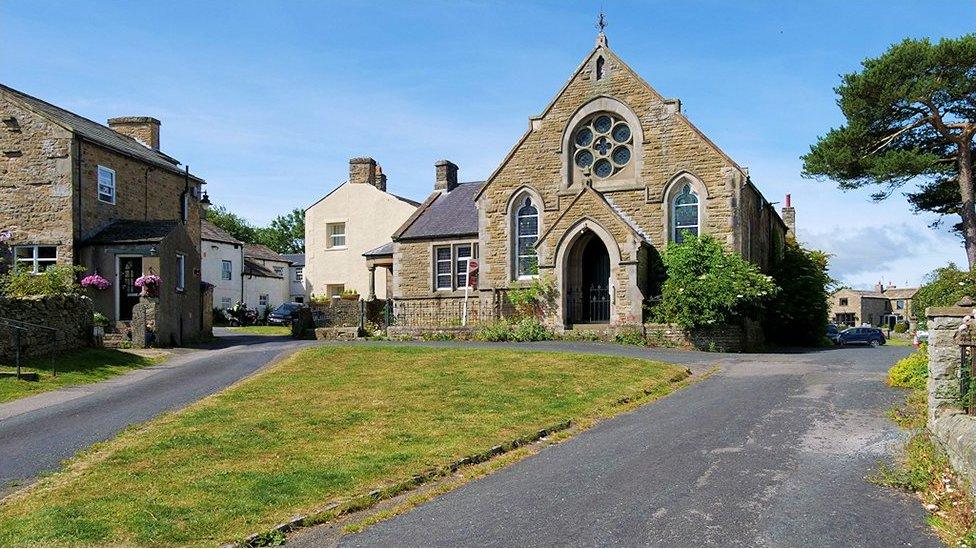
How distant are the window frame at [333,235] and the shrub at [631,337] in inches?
1166

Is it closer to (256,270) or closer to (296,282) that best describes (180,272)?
(256,270)

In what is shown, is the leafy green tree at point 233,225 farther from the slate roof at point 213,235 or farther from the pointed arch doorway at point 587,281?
the pointed arch doorway at point 587,281

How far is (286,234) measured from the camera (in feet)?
312

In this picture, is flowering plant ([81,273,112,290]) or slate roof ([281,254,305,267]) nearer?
flowering plant ([81,273,112,290])

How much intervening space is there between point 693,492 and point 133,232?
80.5ft

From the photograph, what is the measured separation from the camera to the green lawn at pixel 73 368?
1702 centimetres

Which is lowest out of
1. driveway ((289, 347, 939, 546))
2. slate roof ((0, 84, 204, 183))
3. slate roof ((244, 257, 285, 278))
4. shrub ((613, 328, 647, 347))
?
driveway ((289, 347, 939, 546))

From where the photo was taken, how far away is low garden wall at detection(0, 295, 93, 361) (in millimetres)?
19516

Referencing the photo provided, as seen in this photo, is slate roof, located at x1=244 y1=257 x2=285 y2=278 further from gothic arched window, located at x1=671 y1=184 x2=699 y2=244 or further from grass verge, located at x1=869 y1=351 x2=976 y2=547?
grass verge, located at x1=869 y1=351 x2=976 y2=547

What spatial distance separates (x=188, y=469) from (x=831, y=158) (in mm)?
30139

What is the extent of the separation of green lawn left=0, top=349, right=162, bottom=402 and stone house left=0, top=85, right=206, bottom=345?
4.15 meters

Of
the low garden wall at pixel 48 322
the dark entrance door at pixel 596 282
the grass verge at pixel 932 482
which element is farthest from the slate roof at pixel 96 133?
the grass verge at pixel 932 482

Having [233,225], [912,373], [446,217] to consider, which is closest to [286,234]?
[233,225]

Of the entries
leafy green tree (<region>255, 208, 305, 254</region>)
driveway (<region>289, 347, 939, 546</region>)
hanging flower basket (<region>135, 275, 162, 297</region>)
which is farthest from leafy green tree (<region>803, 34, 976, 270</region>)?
leafy green tree (<region>255, 208, 305, 254</region>)
